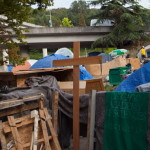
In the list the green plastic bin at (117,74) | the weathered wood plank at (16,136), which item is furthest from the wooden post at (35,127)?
the green plastic bin at (117,74)

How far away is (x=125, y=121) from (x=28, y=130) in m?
1.81

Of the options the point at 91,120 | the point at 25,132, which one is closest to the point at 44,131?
the point at 25,132

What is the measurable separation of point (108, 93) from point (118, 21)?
35284mm

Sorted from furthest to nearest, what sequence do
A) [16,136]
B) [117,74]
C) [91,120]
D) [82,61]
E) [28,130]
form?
[117,74]
[82,61]
[91,120]
[28,130]
[16,136]

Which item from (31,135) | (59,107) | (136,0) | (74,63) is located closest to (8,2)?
(74,63)

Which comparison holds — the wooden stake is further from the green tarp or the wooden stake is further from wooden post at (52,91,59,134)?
the green tarp

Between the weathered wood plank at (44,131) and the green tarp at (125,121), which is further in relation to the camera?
the weathered wood plank at (44,131)

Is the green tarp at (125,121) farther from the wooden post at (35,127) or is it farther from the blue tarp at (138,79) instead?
the blue tarp at (138,79)

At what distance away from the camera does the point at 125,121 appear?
380cm

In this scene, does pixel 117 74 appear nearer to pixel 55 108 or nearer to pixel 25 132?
pixel 55 108

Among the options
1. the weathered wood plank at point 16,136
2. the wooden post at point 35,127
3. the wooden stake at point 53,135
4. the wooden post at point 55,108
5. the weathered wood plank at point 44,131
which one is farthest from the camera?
the wooden post at point 55,108

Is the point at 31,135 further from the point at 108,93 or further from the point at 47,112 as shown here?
the point at 108,93

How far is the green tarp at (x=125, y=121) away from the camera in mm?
3684

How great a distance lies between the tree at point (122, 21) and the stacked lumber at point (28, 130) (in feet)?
104
